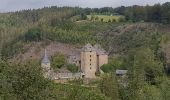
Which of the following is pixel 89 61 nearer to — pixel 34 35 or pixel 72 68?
pixel 72 68

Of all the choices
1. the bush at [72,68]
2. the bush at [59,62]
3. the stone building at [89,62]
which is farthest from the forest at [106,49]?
the bush at [72,68]

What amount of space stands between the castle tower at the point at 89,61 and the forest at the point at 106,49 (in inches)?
89.7

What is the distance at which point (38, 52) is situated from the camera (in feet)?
405

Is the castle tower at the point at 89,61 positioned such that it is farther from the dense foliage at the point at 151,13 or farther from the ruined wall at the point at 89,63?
the dense foliage at the point at 151,13

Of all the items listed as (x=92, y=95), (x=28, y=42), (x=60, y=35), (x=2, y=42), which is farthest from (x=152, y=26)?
(x=92, y=95)

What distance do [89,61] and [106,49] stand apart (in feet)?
87.7

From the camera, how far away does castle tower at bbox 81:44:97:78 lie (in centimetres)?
8775

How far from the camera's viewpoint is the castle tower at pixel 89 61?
288 feet

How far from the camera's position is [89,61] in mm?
88000

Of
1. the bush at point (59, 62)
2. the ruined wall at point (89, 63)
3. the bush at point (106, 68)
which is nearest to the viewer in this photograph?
the ruined wall at point (89, 63)

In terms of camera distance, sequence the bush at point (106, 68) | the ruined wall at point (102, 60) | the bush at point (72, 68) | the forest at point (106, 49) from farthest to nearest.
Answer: the ruined wall at point (102, 60) < the bush at point (72, 68) < the bush at point (106, 68) < the forest at point (106, 49)

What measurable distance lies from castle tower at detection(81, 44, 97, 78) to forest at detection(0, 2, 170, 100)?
2.28m

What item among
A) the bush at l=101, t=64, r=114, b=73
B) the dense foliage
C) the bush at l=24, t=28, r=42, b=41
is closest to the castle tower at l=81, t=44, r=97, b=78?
the bush at l=101, t=64, r=114, b=73

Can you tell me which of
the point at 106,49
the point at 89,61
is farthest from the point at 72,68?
the point at 106,49
